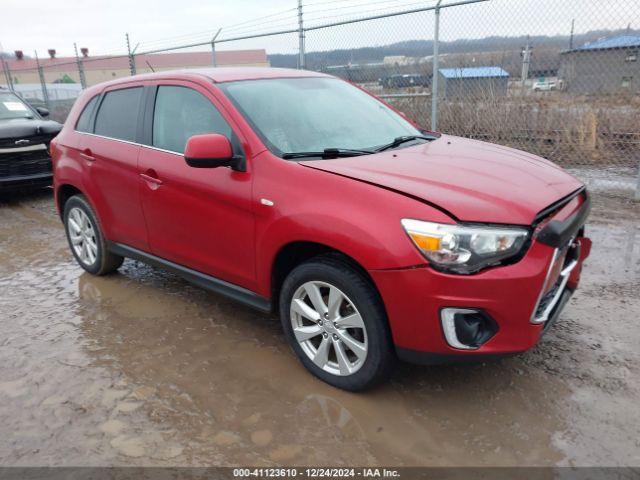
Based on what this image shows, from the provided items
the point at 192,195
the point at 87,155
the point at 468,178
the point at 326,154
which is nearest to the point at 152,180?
the point at 192,195

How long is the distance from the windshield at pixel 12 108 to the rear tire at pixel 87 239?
460 cm

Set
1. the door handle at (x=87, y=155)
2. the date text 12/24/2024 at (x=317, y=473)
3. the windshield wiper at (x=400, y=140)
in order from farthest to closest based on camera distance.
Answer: the door handle at (x=87, y=155) < the windshield wiper at (x=400, y=140) < the date text 12/24/2024 at (x=317, y=473)

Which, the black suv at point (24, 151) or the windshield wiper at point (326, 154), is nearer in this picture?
the windshield wiper at point (326, 154)

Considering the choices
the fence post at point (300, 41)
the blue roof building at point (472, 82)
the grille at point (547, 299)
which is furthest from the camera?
the fence post at point (300, 41)

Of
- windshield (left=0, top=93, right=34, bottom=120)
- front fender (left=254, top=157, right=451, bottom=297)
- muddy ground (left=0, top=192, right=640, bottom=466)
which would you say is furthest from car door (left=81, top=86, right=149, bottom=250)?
windshield (left=0, top=93, right=34, bottom=120)

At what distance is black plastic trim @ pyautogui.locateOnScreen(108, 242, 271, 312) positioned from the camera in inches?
128

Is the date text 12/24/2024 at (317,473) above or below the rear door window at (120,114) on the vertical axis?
below

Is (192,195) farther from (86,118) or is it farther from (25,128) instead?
(25,128)

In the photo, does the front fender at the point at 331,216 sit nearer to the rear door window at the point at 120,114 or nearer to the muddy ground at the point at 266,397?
the muddy ground at the point at 266,397

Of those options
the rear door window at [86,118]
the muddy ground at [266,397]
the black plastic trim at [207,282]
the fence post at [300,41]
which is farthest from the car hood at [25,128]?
the black plastic trim at [207,282]

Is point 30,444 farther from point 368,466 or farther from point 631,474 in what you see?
point 631,474

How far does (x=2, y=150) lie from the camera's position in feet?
24.7

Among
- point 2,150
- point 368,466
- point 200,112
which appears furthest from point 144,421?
point 2,150

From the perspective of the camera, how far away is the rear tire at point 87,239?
14.9 ft
